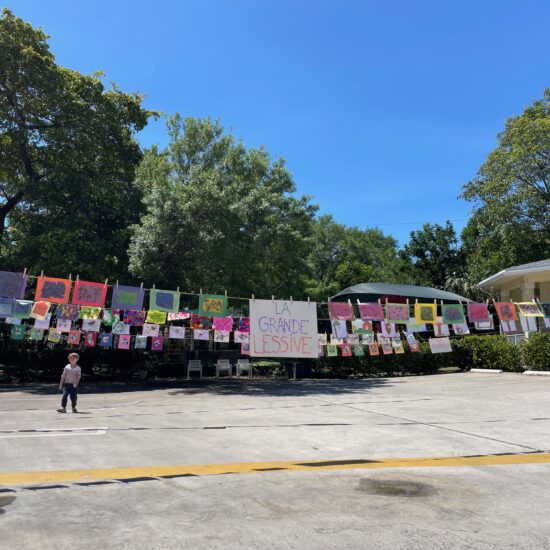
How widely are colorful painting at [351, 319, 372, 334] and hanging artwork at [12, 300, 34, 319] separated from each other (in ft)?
35.1

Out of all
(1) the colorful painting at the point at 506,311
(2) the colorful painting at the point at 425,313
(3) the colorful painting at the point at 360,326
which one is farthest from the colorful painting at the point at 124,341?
(1) the colorful painting at the point at 506,311

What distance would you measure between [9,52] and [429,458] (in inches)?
755

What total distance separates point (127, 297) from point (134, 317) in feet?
3.94

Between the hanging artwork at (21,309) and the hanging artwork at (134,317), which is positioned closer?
the hanging artwork at (21,309)

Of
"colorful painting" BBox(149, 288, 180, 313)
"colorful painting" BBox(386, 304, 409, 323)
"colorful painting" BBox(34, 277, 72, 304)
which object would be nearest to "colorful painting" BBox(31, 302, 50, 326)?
"colorful painting" BBox(34, 277, 72, 304)

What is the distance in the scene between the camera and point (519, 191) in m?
28.5

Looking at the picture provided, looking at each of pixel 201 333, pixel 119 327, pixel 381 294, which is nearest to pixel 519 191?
pixel 381 294

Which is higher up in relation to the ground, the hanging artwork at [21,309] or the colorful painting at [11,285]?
the colorful painting at [11,285]

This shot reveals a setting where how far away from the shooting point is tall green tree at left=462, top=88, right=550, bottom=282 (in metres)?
28.0

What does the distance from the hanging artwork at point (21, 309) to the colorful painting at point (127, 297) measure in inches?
94.6

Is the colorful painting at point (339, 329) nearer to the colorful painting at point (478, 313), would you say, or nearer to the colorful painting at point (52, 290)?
the colorful painting at point (478, 313)

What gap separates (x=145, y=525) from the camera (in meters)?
4.16

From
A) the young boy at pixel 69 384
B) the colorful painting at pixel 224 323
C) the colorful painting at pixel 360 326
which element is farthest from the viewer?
the colorful painting at pixel 360 326

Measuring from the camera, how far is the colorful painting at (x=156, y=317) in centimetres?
1636
